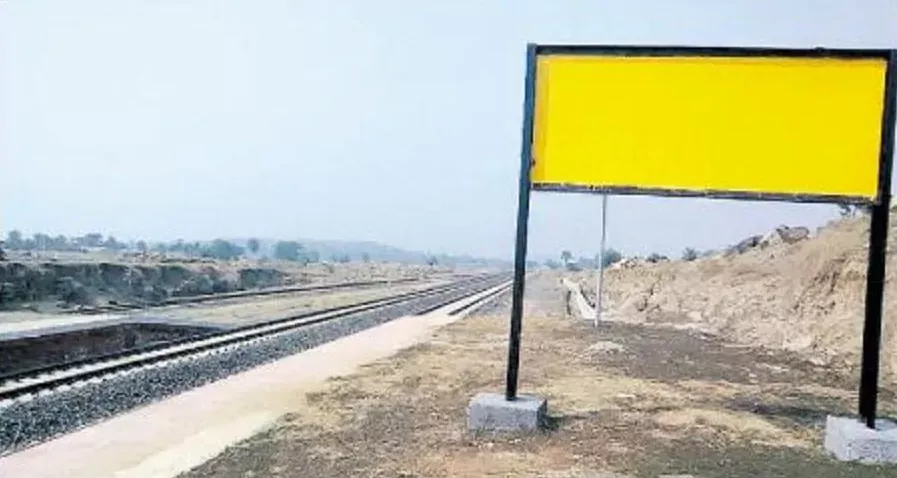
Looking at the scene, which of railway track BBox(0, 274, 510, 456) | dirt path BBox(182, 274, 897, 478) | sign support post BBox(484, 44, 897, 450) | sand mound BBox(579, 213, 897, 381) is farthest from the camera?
sand mound BBox(579, 213, 897, 381)

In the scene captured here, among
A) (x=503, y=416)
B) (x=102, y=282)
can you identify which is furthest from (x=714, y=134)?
(x=102, y=282)

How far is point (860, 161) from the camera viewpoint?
9.52m

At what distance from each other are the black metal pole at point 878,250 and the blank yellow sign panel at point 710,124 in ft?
0.27

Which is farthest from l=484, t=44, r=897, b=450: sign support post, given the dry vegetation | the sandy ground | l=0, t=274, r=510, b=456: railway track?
the dry vegetation

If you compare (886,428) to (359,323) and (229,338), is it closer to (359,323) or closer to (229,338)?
(229,338)

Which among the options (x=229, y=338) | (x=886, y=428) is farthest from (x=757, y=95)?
(x=229, y=338)

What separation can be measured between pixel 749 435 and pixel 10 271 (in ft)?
156

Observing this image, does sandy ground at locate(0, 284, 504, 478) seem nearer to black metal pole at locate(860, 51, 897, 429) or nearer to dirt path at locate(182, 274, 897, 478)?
dirt path at locate(182, 274, 897, 478)

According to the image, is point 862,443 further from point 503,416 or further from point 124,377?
point 124,377

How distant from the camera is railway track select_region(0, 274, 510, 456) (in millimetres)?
11812

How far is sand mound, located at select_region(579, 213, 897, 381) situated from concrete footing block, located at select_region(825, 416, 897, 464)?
27.3 feet

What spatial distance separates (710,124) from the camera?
9820mm

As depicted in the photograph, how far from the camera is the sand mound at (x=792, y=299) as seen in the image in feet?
74.6

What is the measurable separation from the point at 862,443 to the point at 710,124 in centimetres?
372
